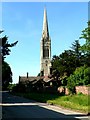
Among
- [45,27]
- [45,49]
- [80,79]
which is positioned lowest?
[80,79]

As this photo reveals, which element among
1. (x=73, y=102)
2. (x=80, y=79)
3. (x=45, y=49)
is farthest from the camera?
(x=45, y=49)

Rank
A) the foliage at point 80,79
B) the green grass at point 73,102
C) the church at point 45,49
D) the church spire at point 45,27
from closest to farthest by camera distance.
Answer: the green grass at point 73,102
the foliage at point 80,79
the church at point 45,49
the church spire at point 45,27

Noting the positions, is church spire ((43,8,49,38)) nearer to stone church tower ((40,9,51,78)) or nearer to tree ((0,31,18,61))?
stone church tower ((40,9,51,78))

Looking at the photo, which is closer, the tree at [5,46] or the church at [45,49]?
the tree at [5,46]

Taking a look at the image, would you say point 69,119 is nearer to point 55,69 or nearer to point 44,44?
point 55,69

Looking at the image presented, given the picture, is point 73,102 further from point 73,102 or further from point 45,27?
point 45,27

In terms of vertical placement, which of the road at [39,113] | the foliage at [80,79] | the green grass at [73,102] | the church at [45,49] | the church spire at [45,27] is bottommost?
the road at [39,113]

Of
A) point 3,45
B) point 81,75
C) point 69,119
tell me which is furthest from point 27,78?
point 69,119

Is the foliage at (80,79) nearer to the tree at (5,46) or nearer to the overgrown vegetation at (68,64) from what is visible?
the overgrown vegetation at (68,64)

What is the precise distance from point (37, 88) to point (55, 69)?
41.1 ft

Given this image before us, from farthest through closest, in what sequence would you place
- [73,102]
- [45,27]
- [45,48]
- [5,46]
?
[45,27], [45,48], [5,46], [73,102]

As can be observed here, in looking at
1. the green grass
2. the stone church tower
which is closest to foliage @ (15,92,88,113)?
the green grass

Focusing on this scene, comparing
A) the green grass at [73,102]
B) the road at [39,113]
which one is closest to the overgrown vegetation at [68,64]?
the green grass at [73,102]

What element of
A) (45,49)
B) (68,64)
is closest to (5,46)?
(68,64)
